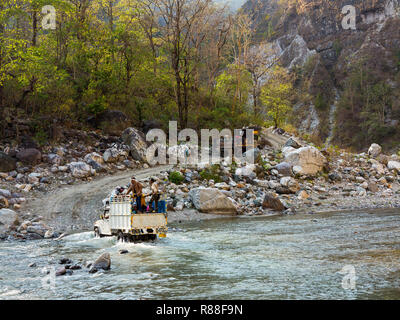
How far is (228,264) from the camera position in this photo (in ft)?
31.3

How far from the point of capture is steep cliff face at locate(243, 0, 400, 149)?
231 feet

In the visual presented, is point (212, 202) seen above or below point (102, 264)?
above

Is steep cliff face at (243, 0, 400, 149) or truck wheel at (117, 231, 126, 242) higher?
steep cliff face at (243, 0, 400, 149)

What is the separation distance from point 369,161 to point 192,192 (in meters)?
16.8

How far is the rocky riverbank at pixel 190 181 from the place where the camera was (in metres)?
18.8

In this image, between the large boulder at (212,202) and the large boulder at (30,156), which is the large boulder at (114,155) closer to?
the large boulder at (30,156)

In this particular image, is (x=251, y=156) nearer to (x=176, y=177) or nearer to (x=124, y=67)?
(x=176, y=177)

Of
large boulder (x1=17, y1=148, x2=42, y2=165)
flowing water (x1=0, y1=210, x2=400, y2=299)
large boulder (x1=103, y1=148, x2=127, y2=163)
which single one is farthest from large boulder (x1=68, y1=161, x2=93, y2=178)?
flowing water (x1=0, y1=210, x2=400, y2=299)

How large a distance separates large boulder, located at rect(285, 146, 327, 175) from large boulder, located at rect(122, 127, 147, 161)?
391 inches

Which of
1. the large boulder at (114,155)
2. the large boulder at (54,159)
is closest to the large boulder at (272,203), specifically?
the large boulder at (114,155)

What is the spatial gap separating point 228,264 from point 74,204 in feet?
37.6

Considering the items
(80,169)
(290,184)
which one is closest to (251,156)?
(290,184)

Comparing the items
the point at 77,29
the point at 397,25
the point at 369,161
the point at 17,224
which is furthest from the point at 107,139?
the point at 397,25

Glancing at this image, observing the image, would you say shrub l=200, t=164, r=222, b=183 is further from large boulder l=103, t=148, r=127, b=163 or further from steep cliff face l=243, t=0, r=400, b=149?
steep cliff face l=243, t=0, r=400, b=149
